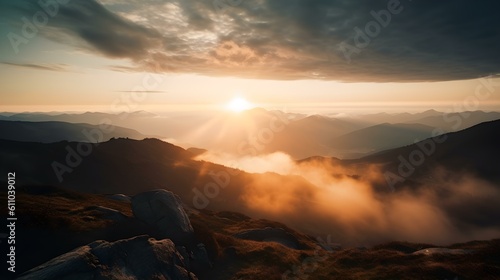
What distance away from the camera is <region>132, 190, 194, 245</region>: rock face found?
36219 mm

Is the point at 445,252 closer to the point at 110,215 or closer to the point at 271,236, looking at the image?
the point at 271,236

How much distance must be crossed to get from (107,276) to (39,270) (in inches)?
209

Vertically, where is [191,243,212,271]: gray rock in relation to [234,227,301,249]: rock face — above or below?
above

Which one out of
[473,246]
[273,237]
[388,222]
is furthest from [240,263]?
[388,222]

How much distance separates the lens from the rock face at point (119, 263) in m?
21.8

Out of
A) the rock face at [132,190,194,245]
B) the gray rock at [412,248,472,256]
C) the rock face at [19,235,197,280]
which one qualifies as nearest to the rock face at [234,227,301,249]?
the rock face at [132,190,194,245]

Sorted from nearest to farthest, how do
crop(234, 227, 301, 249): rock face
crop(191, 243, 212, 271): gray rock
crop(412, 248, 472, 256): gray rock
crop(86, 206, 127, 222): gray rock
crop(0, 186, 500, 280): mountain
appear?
1. crop(0, 186, 500, 280): mountain
2. crop(191, 243, 212, 271): gray rock
3. crop(412, 248, 472, 256): gray rock
4. crop(86, 206, 127, 222): gray rock
5. crop(234, 227, 301, 249): rock face

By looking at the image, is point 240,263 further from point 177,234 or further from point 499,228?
point 499,228

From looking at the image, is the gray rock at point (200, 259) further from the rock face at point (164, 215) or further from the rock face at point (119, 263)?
the rock face at point (119, 263)

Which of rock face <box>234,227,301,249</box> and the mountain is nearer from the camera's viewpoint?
the mountain

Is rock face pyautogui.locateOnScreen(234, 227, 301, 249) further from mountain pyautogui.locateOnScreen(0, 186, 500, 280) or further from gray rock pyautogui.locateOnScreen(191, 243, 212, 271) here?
gray rock pyautogui.locateOnScreen(191, 243, 212, 271)

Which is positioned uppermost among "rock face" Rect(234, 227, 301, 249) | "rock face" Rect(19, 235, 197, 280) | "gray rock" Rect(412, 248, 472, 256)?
"rock face" Rect(19, 235, 197, 280)

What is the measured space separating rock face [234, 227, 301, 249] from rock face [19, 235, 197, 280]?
84.4 feet

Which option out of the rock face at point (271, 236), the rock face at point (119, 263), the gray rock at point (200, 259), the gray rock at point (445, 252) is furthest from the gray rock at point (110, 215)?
the gray rock at point (445, 252)
